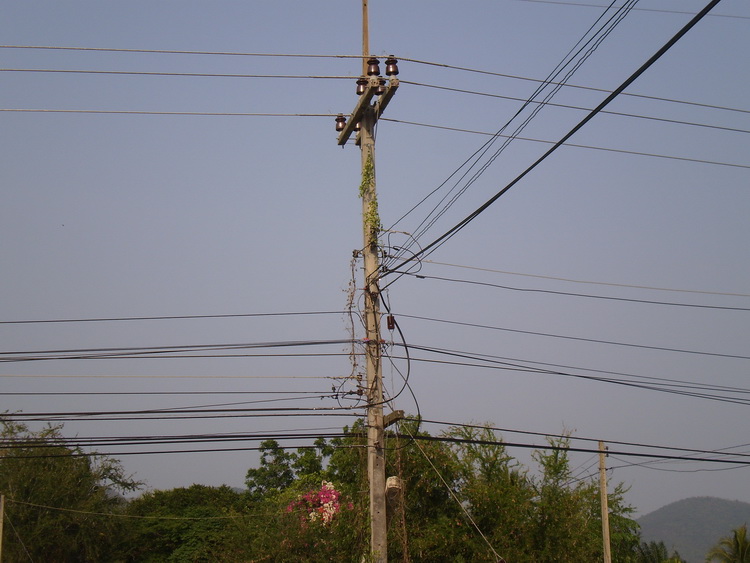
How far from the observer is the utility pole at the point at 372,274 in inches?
567

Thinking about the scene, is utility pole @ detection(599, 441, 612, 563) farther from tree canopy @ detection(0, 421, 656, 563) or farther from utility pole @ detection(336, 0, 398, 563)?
utility pole @ detection(336, 0, 398, 563)

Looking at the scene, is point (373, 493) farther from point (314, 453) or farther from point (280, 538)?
point (314, 453)

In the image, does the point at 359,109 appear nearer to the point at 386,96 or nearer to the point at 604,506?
the point at 386,96

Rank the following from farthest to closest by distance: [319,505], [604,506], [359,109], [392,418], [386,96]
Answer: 1. [319,505]
2. [604,506]
3. [359,109]
4. [386,96]
5. [392,418]

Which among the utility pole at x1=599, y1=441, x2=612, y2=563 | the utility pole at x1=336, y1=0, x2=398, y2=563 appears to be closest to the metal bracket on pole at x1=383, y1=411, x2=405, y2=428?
the utility pole at x1=336, y1=0, x2=398, y2=563

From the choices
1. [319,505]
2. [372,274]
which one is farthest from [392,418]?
[319,505]

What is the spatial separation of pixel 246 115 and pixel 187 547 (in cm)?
3984

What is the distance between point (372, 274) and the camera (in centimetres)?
1552

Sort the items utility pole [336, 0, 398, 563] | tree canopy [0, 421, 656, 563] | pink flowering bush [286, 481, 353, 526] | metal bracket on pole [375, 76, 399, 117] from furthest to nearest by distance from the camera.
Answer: pink flowering bush [286, 481, 353, 526] → tree canopy [0, 421, 656, 563] → metal bracket on pole [375, 76, 399, 117] → utility pole [336, 0, 398, 563]

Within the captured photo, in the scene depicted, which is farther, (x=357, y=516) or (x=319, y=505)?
(x=319, y=505)

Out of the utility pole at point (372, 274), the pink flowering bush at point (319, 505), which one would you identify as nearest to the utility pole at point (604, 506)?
the pink flowering bush at point (319, 505)

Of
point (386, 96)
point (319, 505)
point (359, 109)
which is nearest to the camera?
point (386, 96)

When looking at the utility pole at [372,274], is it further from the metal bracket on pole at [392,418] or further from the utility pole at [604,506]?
the utility pole at [604,506]

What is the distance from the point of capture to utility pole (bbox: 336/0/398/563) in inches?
567
